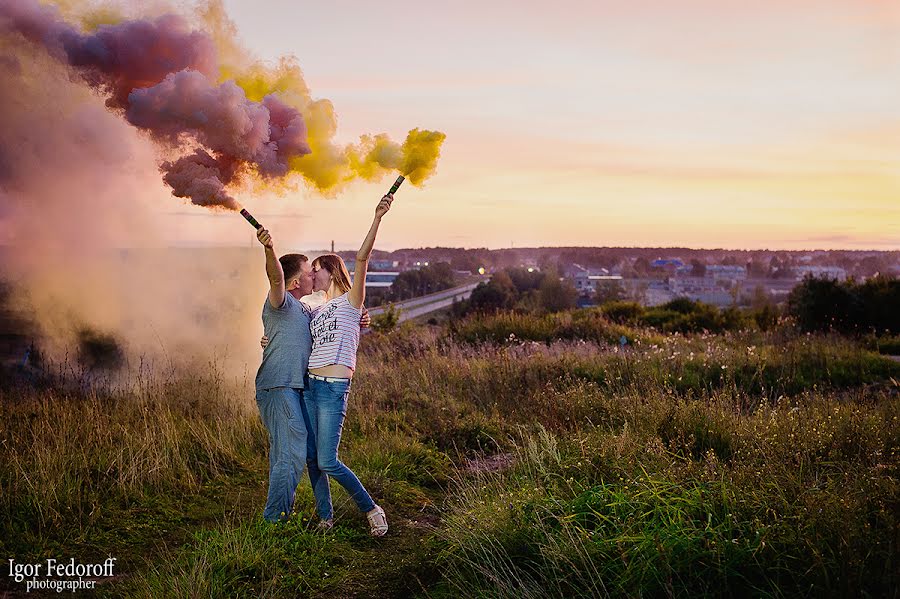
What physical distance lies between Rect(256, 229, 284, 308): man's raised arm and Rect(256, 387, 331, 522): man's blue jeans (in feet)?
2.25

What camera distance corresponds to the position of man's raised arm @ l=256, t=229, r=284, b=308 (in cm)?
496

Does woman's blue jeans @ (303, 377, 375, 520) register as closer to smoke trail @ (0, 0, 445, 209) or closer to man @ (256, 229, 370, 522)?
man @ (256, 229, 370, 522)

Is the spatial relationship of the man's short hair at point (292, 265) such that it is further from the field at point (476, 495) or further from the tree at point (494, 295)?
the tree at point (494, 295)

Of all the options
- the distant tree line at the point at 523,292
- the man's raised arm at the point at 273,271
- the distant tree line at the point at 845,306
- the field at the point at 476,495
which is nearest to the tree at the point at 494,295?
the distant tree line at the point at 523,292

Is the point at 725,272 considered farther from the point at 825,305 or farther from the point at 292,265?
the point at 292,265

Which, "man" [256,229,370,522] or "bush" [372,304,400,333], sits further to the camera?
"bush" [372,304,400,333]

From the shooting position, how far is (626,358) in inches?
475

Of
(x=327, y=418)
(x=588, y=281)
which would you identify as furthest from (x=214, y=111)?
(x=588, y=281)

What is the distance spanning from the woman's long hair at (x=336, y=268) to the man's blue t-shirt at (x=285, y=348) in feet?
1.14

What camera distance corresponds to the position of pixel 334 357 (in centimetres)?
527

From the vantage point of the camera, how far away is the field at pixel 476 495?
387 centimetres

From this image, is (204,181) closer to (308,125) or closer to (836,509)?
(308,125)

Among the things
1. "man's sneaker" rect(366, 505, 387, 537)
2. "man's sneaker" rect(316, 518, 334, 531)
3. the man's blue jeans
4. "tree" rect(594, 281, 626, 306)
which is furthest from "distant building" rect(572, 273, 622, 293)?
the man's blue jeans

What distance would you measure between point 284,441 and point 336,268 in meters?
1.37
